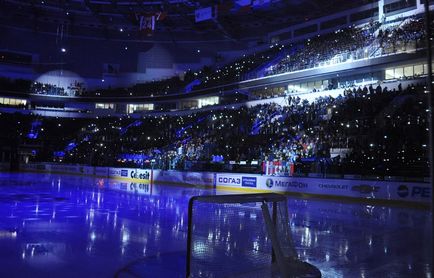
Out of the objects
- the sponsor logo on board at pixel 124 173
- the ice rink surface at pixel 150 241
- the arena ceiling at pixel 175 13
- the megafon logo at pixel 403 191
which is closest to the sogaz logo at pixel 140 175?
the sponsor logo on board at pixel 124 173

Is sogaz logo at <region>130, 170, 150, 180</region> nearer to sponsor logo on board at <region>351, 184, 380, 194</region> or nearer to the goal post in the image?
sponsor logo on board at <region>351, 184, 380, 194</region>

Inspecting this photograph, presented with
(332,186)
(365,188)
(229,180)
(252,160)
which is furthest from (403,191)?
(252,160)

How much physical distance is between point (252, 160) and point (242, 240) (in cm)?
1810

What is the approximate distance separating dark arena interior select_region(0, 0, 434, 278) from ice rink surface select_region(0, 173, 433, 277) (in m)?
0.06

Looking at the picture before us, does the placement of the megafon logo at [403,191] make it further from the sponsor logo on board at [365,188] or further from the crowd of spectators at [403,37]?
the crowd of spectators at [403,37]

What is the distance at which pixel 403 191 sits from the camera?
16.4 metres

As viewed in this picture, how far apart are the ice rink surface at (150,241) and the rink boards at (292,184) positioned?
2.10 metres

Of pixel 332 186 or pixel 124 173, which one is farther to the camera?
pixel 124 173

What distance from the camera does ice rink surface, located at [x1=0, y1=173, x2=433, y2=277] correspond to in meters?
6.15

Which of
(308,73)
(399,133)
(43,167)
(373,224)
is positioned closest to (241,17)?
(308,73)

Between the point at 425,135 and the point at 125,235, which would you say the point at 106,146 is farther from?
the point at 125,235

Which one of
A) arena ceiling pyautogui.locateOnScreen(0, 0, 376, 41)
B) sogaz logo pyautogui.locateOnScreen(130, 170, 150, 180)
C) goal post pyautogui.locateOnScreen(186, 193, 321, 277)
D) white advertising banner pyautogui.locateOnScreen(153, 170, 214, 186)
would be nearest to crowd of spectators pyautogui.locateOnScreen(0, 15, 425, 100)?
arena ceiling pyautogui.locateOnScreen(0, 0, 376, 41)

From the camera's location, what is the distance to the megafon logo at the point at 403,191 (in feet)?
53.6

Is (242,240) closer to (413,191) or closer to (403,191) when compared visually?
(413,191)
